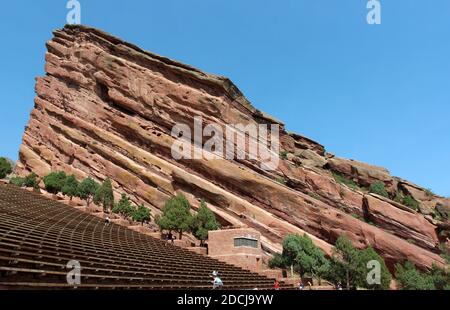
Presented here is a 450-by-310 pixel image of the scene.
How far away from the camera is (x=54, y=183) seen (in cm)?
4459

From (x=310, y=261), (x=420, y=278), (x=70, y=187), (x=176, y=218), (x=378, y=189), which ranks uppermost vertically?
(x=378, y=189)

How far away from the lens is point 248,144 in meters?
51.3

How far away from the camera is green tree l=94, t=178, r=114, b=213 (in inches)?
1673

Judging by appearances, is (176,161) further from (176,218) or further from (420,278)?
(420,278)

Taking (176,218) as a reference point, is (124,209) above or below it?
above

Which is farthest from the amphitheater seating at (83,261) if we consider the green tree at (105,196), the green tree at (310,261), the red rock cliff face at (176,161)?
the red rock cliff face at (176,161)

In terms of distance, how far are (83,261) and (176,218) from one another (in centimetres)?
Answer: 2215

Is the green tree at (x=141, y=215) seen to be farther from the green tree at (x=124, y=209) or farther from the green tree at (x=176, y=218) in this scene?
the green tree at (x=176, y=218)

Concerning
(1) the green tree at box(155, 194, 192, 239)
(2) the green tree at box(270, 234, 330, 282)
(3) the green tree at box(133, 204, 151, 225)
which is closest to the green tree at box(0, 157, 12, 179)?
(3) the green tree at box(133, 204, 151, 225)

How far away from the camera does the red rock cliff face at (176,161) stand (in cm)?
4322

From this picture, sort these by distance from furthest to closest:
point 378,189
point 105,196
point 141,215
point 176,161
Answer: point 378,189 < point 176,161 < point 105,196 < point 141,215

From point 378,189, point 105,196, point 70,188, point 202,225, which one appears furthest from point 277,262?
point 378,189

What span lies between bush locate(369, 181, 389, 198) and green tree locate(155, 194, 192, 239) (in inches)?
1228
